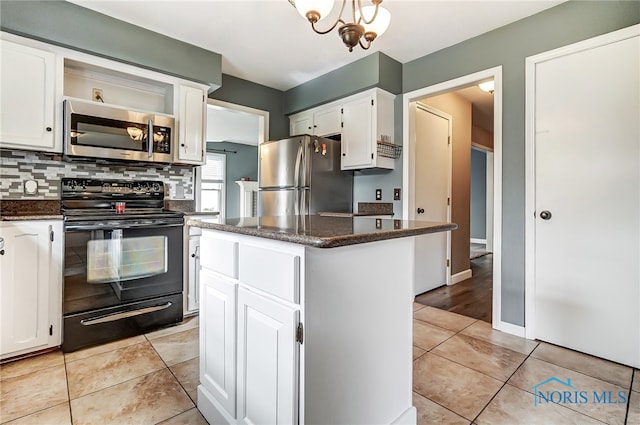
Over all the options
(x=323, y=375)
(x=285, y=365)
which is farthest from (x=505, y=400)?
(x=285, y=365)

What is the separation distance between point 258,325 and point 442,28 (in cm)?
269

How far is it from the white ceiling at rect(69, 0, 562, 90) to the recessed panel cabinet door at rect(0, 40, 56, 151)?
1.80 feet

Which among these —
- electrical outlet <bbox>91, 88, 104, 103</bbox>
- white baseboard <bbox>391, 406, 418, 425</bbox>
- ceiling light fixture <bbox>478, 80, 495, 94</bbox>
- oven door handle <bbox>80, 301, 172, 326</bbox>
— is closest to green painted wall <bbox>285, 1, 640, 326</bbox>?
ceiling light fixture <bbox>478, 80, 495, 94</bbox>

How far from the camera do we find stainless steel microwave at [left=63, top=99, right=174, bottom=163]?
2307mm

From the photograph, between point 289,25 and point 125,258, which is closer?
point 125,258

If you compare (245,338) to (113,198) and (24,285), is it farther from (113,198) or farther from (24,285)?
(113,198)

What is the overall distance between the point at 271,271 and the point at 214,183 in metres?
6.42

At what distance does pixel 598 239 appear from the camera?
2.07 metres

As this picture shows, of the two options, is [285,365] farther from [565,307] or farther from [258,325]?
[565,307]

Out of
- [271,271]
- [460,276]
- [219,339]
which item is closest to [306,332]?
[271,271]

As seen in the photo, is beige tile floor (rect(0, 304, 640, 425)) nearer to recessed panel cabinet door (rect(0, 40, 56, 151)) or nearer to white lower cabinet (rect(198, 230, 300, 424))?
white lower cabinet (rect(198, 230, 300, 424))

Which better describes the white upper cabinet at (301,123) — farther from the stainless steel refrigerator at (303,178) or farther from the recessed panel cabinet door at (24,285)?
the recessed panel cabinet door at (24,285)

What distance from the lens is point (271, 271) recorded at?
109 centimetres

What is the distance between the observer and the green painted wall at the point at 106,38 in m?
2.08
